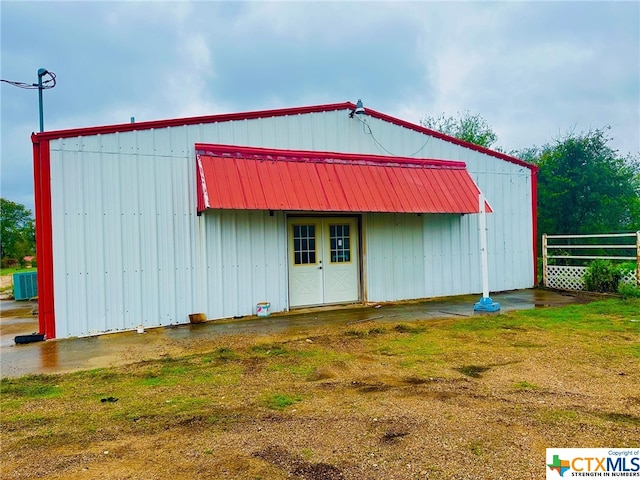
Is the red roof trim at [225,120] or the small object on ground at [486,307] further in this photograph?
the small object on ground at [486,307]

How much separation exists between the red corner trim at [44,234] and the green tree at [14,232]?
131 ft

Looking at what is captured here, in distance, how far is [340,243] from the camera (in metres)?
10.4

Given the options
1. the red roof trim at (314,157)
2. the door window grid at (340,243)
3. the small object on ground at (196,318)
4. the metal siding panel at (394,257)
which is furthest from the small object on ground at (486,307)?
the small object on ground at (196,318)

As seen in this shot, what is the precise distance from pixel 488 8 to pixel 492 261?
718 centimetres

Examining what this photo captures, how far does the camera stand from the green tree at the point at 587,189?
15070mm

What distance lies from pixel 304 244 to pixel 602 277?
7.70m

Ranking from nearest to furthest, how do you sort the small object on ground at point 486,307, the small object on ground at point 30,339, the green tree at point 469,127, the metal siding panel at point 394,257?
the small object on ground at point 30,339 → the small object on ground at point 486,307 → the metal siding panel at point 394,257 → the green tree at point 469,127

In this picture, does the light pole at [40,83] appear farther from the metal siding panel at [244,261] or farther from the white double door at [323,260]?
the white double door at [323,260]

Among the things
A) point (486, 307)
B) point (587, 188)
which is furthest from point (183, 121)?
point (587, 188)

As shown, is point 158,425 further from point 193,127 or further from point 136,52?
point 136,52

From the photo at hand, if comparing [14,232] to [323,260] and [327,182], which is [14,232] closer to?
[323,260]

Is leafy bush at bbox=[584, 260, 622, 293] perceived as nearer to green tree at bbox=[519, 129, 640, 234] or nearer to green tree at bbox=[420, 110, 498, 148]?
green tree at bbox=[519, 129, 640, 234]

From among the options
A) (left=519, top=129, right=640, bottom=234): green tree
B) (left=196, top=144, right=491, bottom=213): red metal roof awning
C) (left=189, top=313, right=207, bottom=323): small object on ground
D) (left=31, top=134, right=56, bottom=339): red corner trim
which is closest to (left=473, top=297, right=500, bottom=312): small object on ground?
(left=196, top=144, right=491, bottom=213): red metal roof awning
